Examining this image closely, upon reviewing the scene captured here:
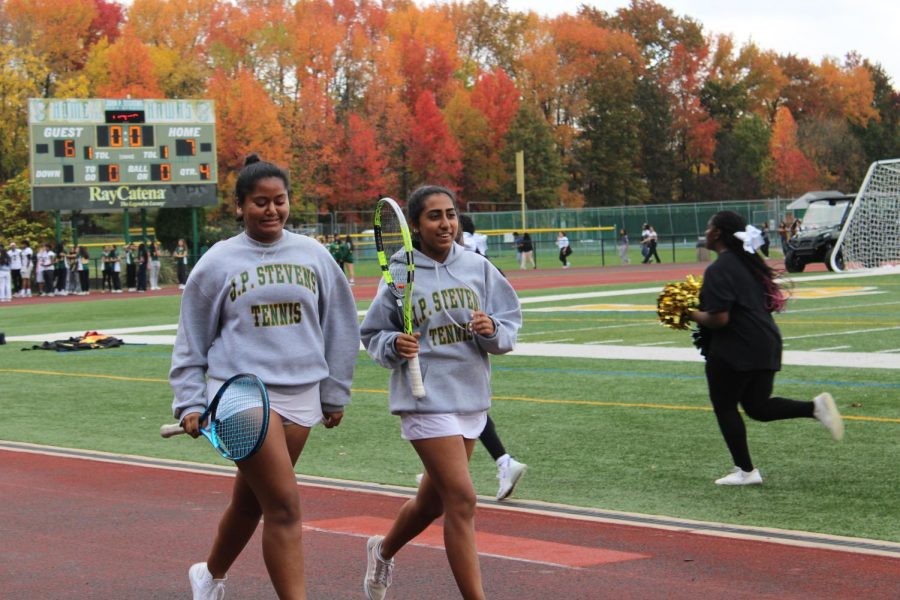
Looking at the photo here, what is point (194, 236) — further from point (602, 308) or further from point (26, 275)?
point (602, 308)

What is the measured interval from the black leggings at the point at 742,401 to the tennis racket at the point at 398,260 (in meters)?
3.23

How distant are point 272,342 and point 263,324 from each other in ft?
0.25

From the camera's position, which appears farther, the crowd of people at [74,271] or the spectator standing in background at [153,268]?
the spectator standing in background at [153,268]

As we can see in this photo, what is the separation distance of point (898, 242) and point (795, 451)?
27.3ft

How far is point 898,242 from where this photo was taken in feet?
57.0

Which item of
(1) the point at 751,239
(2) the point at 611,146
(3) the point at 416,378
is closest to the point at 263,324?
(3) the point at 416,378

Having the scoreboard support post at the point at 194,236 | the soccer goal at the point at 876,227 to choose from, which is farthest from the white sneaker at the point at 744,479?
the scoreboard support post at the point at 194,236

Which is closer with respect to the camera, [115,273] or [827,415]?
[827,415]

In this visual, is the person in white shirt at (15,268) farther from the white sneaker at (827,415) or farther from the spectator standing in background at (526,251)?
the white sneaker at (827,415)

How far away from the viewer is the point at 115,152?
45.0m

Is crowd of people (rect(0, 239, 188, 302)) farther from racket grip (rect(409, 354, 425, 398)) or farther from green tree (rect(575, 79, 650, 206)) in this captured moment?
green tree (rect(575, 79, 650, 206))

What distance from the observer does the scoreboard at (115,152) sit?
1754 inches

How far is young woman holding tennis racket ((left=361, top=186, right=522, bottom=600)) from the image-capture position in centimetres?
544

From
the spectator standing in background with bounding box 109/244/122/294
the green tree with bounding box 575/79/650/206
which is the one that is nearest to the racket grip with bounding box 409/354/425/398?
the spectator standing in background with bounding box 109/244/122/294
